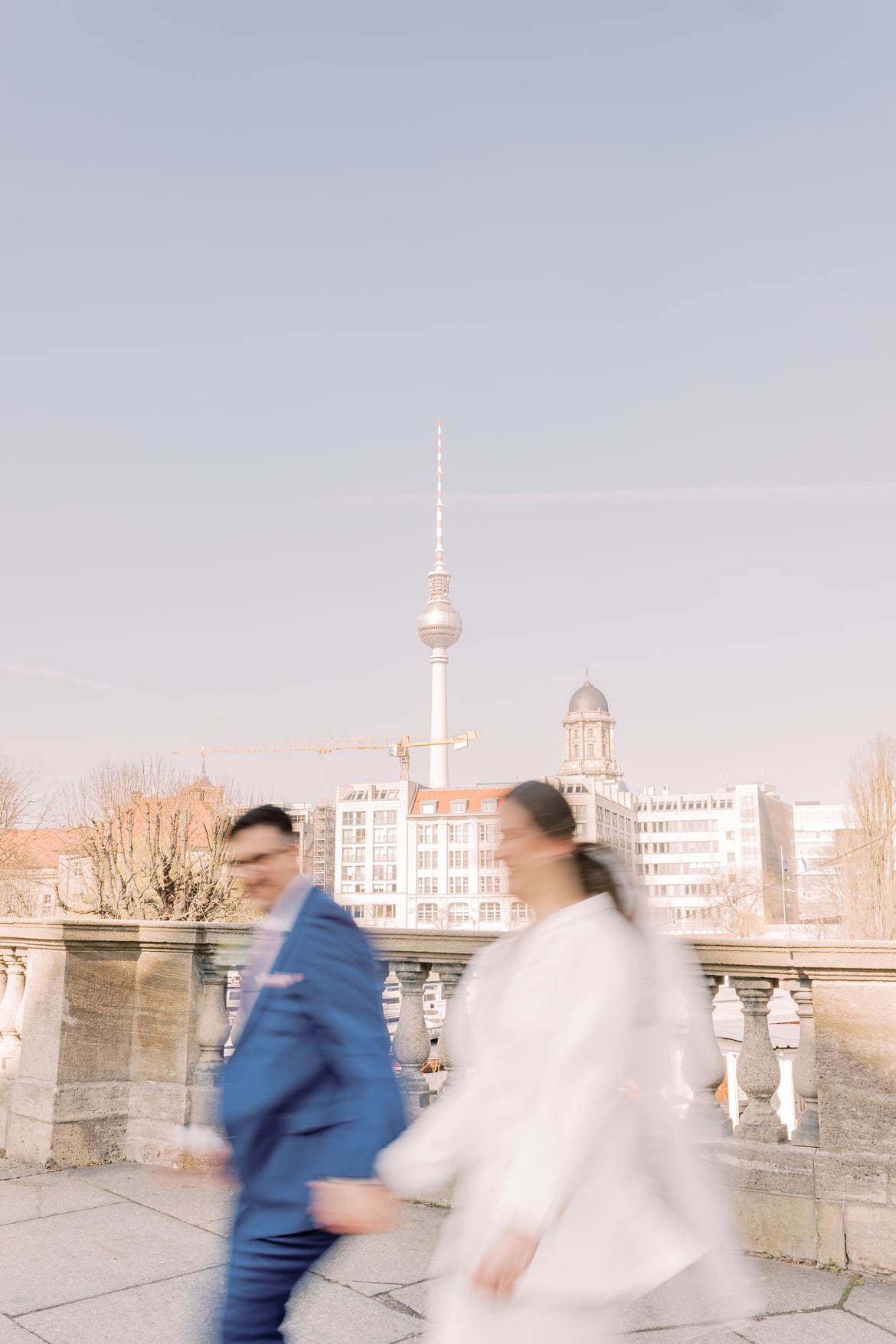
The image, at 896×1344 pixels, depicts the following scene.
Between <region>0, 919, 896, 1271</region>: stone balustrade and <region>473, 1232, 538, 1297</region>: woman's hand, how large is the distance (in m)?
0.91

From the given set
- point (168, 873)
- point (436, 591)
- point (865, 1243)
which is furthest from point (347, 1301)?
point (436, 591)

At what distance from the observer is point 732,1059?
12.1 metres

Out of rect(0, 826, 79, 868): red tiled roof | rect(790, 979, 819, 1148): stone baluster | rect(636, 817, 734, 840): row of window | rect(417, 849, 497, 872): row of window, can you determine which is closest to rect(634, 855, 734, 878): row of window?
rect(636, 817, 734, 840): row of window

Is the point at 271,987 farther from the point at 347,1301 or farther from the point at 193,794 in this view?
the point at 193,794

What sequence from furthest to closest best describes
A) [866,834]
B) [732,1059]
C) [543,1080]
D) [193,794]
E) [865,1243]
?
[866,834] → [193,794] → [732,1059] → [865,1243] → [543,1080]

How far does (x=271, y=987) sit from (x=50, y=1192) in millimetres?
3871

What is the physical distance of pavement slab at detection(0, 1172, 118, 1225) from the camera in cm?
496

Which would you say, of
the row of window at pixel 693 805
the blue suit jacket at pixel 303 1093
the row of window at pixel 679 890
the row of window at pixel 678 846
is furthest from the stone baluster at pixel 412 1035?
the row of window at pixel 693 805

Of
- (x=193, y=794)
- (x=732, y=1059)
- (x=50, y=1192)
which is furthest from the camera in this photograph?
(x=193, y=794)

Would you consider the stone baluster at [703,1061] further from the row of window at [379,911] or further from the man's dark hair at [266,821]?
the row of window at [379,911]

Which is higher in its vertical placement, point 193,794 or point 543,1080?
point 193,794

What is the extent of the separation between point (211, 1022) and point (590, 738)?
517 ft

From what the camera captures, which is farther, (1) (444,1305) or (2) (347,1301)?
(2) (347,1301)

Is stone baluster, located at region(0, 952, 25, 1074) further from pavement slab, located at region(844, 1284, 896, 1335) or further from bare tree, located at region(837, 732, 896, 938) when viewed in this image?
bare tree, located at region(837, 732, 896, 938)
